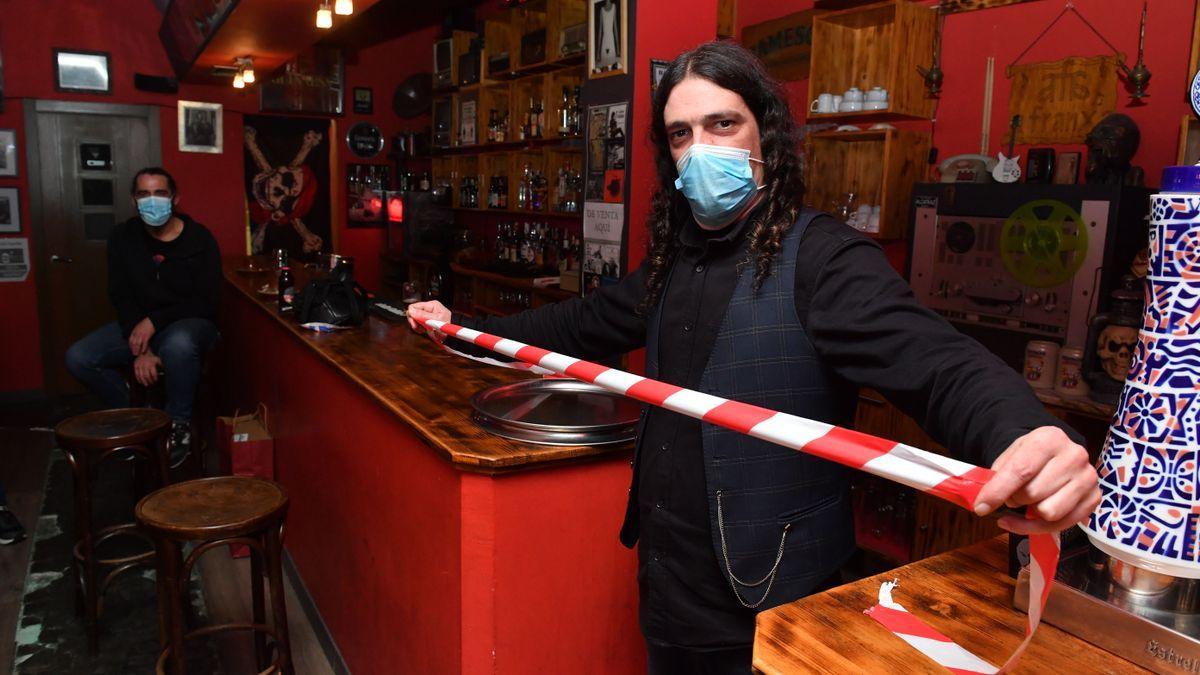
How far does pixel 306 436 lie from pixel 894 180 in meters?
3.01

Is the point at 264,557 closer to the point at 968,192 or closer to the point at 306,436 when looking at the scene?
the point at 306,436

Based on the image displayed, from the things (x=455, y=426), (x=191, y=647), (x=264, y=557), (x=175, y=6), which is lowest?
(x=191, y=647)

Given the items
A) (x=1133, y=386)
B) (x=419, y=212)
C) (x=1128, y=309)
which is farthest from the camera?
(x=419, y=212)

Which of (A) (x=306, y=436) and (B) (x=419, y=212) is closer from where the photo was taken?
(A) (x=306, y=436)

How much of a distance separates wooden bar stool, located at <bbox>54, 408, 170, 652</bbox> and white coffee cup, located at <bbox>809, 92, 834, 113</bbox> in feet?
11.7

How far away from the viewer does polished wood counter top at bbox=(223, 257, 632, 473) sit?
1.92 m

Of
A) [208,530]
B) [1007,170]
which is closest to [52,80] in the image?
[208,530]

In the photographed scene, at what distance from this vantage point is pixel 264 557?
99.5 inches

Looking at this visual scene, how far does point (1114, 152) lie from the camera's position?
3.25m

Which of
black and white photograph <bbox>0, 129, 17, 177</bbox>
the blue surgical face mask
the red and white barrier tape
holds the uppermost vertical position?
black and white photograph <bbox>0, 129, 17, 177</bbox>

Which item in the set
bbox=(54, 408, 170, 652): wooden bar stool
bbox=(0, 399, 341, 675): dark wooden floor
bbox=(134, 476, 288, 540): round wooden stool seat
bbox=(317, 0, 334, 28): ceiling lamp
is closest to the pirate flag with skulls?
bbox=(0, 399, 341, 675): dark wooden floor

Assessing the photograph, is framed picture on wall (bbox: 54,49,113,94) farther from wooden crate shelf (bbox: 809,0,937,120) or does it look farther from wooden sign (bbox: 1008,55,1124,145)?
wooden sign (bbox: 1008,55,1124,145)

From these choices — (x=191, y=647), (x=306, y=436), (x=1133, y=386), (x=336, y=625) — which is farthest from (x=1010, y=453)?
(x=191, y=647)

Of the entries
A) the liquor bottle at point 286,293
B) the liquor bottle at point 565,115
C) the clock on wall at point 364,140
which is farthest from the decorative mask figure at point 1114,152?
the clock on wall at point 364,140
